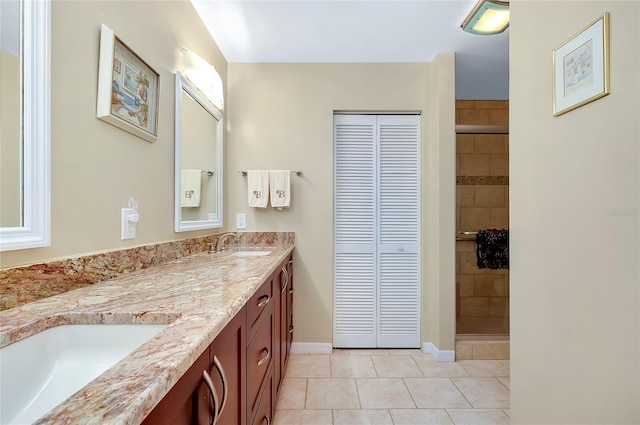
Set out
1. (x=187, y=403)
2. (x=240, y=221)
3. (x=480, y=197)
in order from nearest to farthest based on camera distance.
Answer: (x=187, y=403), (x=240, y=221), (x=480, y=197)

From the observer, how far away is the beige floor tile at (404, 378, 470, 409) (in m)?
1.75

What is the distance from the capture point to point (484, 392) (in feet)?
6.17

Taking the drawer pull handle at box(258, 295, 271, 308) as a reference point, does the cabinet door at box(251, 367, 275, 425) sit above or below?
below

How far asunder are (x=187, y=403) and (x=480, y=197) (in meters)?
3.36

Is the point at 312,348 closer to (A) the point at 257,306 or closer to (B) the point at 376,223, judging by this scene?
Answer: (B) the point at 376,223

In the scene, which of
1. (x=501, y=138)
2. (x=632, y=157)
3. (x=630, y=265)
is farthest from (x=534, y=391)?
(x=501, y=138)

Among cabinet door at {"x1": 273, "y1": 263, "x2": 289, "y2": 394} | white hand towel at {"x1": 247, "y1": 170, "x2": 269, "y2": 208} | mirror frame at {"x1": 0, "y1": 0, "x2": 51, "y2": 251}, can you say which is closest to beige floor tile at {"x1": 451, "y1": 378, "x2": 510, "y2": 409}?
cabinet door at {"x1": 273, "y1": 263, "x2": 289, "y2": 394}

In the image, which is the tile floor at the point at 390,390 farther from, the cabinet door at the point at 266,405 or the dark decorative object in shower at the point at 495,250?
the dark decorative object in shower at the point at 495,250

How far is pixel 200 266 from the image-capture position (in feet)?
4.47

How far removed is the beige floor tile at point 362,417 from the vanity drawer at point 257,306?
2.66 ft

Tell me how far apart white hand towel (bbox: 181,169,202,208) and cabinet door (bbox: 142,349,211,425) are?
4.23 feet

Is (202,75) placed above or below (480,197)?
above

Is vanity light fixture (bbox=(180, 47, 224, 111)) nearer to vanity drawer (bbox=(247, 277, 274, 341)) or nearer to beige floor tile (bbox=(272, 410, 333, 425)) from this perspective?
vanity drawer (bbox=(247, 277, 274, 341))

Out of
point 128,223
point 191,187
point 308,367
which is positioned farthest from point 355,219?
point 128,223
